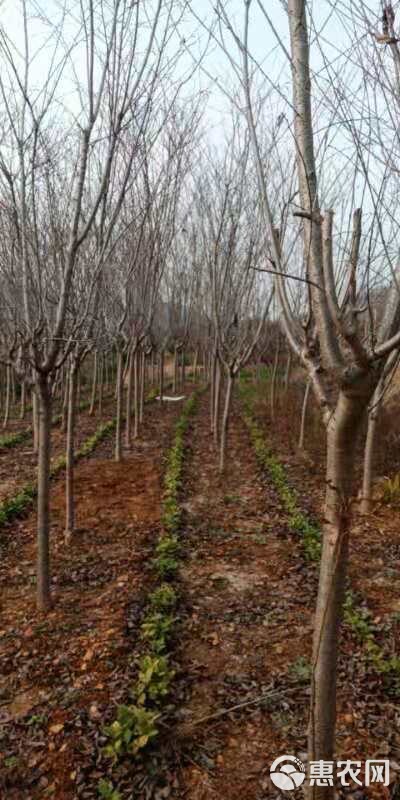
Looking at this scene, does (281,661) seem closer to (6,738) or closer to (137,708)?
(137,708)

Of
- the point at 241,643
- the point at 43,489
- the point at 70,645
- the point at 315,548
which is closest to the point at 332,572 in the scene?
the point at 241,643

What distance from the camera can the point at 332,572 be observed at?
1818 millimetres

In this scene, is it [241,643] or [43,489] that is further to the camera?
[43,489]

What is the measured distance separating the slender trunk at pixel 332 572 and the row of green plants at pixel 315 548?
4.82 feet

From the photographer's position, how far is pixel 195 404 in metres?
15.8

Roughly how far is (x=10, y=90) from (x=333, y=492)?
3.62m

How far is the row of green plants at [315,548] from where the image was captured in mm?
3314

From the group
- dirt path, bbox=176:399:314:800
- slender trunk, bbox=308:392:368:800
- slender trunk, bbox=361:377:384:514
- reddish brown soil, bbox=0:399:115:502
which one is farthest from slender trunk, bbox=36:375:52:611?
slender trunk, bbox=361:377:384:514

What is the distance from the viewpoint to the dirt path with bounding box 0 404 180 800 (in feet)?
8.57

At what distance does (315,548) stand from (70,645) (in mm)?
2572

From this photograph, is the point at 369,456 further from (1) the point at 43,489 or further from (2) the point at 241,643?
(1) the point at 43,489

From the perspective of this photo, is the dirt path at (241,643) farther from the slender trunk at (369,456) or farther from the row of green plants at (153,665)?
the slender trunk at (369,456)

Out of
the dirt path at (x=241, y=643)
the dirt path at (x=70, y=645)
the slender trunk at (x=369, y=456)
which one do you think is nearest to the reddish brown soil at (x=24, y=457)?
the dirt path at (x=70, y=645)

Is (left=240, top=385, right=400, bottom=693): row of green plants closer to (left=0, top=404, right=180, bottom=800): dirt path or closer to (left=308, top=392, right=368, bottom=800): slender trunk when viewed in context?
(left=308, top=392, right=368, bottom=800): slender trunk
